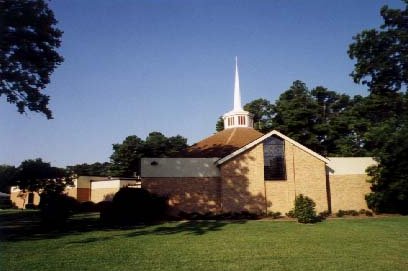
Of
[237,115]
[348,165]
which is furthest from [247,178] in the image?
[237,115]

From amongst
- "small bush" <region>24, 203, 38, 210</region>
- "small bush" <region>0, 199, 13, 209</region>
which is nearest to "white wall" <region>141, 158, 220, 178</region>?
"small bush" <region>24, 203, 38, 210</region>

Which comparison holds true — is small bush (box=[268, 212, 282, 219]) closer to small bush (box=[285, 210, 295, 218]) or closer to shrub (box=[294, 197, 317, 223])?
small bush (box=[285, 210, 295, 218])

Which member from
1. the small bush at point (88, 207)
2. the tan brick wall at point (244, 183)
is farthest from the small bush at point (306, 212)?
the small bush at point (88, 207)

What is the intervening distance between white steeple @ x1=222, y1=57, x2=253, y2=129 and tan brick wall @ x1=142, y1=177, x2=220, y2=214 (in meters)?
11.4

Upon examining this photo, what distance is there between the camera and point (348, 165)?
1240 inches

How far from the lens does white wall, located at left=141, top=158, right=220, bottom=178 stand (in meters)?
29.4

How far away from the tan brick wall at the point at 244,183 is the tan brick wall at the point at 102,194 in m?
27.5

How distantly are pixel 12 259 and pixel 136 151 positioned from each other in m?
A: 64.9

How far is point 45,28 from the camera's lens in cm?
2056

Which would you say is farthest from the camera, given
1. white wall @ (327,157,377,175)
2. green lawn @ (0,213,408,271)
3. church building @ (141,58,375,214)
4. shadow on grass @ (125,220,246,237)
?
white wall @ (327,157,377,175)

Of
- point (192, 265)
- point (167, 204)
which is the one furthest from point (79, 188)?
point (192, 265)

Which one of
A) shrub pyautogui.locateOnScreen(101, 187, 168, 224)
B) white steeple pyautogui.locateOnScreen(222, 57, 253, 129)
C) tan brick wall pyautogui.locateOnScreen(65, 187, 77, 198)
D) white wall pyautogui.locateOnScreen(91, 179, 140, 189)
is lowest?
shrub pyautogui.locateOnScreen(101, 187, 168, 224)

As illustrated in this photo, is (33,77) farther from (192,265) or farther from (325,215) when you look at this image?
(325,215)

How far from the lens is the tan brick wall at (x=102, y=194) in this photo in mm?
52406
